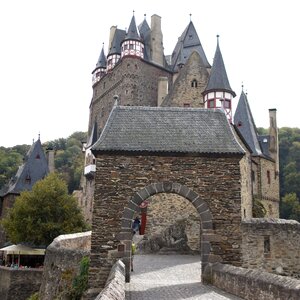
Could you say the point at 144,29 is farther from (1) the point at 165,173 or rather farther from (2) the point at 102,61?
(1) the point at 165,173

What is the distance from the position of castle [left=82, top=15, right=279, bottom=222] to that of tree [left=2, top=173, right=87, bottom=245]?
19.3 feet

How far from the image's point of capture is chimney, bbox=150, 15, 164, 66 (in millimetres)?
50375

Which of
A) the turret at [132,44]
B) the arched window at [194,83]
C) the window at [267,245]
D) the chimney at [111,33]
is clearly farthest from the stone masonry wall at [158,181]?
the chimney at [111,33]

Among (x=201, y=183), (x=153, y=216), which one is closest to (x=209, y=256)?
(x=201, y=183)

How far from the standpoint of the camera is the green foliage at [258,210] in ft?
112

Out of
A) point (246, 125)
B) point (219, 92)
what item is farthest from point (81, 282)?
point (246, 125)

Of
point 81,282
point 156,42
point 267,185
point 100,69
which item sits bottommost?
point 81,282

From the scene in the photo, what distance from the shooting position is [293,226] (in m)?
18.8

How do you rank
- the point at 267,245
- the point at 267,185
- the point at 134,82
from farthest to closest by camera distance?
the point at 134,82 → the point at 267,185 → the point at 267,245

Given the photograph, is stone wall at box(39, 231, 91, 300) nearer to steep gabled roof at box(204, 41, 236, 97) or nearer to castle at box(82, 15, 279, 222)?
castle at box(82, 15, 279, 222)

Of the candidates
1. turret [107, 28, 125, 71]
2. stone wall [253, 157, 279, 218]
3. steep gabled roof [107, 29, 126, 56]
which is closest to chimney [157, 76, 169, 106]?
stone wall [253, 157, 279, 218]

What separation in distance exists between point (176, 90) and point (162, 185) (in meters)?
24.2

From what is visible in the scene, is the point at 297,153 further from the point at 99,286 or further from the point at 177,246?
the point at 99,286

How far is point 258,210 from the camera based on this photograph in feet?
113
